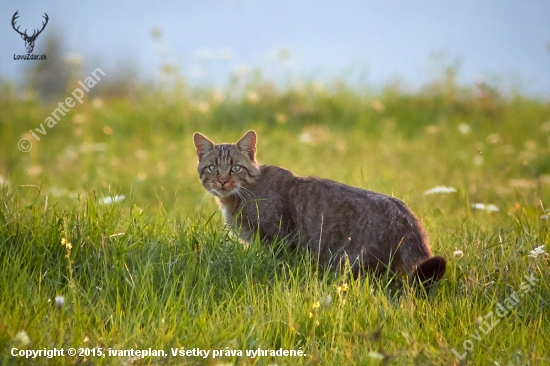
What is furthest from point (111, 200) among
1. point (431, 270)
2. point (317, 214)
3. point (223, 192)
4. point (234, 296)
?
point (431, 270)

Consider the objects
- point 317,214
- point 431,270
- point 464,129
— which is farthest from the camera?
point 464,129

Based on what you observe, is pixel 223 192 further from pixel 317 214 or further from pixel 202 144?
pixel 317 214

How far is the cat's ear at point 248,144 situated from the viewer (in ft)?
14.9

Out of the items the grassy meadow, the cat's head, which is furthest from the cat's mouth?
the grassy meadow

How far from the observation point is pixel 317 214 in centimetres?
395

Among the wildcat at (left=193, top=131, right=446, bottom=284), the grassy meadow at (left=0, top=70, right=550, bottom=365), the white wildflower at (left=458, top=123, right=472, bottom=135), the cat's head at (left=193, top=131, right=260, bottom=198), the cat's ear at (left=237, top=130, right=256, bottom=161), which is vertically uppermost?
the white wildflower at (left=458, top=123, right=472, bottom=135)

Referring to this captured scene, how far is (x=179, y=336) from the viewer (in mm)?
2840

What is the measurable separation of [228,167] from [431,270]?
176 cm

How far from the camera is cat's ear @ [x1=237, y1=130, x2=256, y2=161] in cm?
455

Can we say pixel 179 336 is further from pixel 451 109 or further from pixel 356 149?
pixel 451 109

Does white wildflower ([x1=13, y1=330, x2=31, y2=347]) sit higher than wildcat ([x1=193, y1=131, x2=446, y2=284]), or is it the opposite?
wildcat ([x1=193, y1=131, x2=446, y2=284])

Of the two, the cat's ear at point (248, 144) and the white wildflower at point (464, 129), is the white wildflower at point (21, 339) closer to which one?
the cat's ear at point (248, 144)

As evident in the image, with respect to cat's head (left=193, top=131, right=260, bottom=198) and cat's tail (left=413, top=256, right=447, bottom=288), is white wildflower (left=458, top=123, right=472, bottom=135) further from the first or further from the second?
cat's tail (left=413, top=256, right=447, bottom=288)

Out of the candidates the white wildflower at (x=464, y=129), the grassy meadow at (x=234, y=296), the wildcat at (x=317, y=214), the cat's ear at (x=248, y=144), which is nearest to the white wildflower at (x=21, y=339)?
the grassy meadow at (x=234, y=296)
